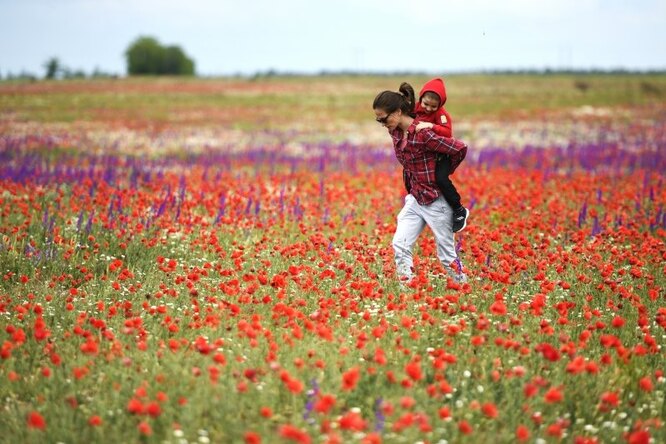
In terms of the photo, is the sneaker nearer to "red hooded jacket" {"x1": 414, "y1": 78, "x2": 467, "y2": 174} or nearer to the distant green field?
"red hooded jacket" {"x1": 414, "y1": 78, "x2": 467, "y2": 174}

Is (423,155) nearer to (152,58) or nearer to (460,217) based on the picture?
(460,217)

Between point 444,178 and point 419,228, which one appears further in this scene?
point 419,228

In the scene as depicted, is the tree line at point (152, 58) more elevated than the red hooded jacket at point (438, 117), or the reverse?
the tree line at point (152, 58)

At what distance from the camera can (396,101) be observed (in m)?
5.22

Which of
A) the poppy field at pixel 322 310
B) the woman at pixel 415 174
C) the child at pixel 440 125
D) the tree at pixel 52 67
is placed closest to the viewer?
the poppy field at pixel 322 310

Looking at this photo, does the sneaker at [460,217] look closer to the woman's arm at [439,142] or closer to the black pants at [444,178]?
the black pants at [444,178]

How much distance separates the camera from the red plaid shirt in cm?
512

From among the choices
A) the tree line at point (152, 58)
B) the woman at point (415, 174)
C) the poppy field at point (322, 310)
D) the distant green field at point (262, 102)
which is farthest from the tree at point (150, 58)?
the woman at point (415, 174)

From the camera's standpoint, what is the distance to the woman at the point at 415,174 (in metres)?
5.18

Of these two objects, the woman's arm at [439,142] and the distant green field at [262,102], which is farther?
the distant green field at [262,102]

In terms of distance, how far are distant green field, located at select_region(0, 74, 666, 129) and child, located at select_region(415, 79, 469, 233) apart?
21.6m

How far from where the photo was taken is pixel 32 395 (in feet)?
11.7

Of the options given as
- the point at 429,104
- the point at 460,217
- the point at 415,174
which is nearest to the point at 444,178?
the point at 415,174

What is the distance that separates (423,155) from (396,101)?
49 cm
